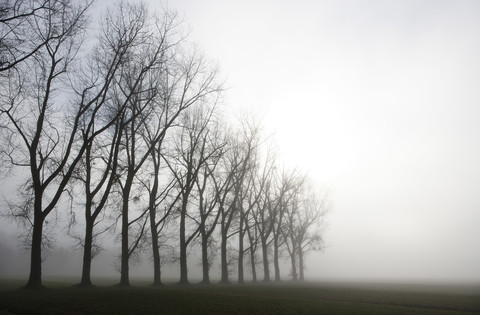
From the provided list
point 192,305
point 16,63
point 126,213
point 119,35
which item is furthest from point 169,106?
point 192,305

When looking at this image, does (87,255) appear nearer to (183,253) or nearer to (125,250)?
(125,250)

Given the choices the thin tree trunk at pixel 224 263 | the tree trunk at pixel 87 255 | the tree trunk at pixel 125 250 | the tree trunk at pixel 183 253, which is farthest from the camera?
the thin tree trunk at pixel 224 263

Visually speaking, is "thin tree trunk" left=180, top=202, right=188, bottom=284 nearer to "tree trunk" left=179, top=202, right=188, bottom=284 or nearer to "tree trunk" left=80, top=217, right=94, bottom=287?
"tree trunk" left=179, top=202, right=188, bottom=284

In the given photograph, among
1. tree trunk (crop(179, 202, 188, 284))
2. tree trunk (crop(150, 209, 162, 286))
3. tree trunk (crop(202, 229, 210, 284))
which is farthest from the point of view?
tree trunk (crop(202, 229, 210, 284))

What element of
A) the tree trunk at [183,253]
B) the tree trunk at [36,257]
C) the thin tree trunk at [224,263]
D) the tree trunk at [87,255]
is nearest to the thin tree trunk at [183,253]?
the tree trunk at [183,253]

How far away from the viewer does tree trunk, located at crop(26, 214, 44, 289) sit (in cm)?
1758

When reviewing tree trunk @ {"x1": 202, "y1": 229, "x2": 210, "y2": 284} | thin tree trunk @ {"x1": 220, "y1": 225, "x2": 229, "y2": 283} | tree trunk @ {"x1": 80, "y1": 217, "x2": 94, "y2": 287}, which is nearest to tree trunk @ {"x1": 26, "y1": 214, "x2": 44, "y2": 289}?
tree trunk @ {"x1": 80, "y1": 217, "x2": 94, "y2": 287}

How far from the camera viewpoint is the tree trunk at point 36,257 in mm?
17578

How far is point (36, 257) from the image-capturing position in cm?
1802

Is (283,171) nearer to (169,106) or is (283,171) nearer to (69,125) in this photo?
(169,106)

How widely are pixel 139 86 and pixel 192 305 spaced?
49.1 feet

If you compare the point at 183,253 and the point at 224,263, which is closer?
the point at 183,253

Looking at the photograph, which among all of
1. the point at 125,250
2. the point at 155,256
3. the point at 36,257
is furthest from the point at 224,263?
the point at 36,257

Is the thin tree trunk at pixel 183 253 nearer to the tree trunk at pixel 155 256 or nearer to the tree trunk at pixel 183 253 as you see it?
the tree trunk at pixel 183 253
